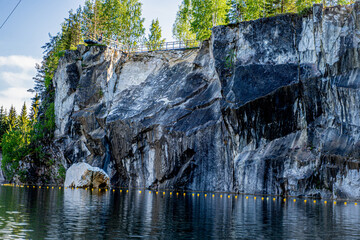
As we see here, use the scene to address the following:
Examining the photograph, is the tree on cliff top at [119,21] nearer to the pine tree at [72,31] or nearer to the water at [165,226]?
the pine tree at [72,31]

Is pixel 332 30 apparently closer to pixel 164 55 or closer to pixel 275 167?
pixel 275 167

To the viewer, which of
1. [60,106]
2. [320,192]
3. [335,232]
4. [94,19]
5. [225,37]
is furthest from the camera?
[94,19]

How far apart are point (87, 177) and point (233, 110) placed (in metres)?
18.8

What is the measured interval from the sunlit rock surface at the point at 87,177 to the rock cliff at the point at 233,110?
7.72m

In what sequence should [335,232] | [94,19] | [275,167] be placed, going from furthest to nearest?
[94,19] < [275,167] < [335,232]

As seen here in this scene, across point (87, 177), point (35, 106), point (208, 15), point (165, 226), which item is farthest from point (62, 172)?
point (165, 226)

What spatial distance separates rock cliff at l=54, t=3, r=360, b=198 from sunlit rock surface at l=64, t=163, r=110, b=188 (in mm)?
7721

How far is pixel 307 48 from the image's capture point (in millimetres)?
45812

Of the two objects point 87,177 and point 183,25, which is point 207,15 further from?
point 87,177

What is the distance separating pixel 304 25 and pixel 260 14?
1514 centimetres

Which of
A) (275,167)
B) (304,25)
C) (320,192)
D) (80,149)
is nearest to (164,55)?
(80,149)

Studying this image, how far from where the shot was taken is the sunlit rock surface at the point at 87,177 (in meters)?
48.2

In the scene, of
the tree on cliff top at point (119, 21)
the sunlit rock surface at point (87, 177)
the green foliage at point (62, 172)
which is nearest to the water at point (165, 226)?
the sunlit rock surface at point (87, 177)

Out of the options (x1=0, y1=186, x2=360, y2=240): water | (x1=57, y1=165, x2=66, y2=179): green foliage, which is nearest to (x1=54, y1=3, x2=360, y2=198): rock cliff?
(x1=57, y1=165, x2=66, y2=179): green foliage
